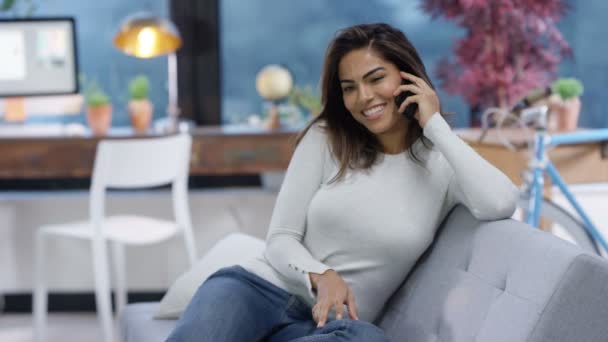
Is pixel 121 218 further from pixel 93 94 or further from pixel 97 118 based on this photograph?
pixel 93 94

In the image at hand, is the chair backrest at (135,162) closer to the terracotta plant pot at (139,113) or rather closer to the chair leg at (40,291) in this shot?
the chair leg at (40,291)

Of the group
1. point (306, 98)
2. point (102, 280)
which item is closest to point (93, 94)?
point (306, 98)

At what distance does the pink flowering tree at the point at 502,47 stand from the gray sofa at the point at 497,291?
198 cm

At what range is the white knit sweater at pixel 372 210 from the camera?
1915mm

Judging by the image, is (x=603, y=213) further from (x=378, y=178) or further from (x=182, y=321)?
(x=182, y=321)

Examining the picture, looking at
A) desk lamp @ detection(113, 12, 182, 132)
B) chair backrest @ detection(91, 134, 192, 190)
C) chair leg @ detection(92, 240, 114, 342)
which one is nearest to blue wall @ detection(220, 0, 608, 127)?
desk lamp @ detection(113, 12, 182, 132)


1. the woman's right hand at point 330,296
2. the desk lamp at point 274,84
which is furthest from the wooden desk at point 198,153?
the woman's right hand at point 330,296

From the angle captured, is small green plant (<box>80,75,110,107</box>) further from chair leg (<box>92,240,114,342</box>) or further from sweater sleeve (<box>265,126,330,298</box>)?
sweater sleeve (<box>265,126,330,298</box>)

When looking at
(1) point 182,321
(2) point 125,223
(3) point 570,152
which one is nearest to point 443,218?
(1) point 182,321

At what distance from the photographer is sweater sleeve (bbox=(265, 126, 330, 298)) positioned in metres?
2.00

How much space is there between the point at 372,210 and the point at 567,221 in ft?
4.47

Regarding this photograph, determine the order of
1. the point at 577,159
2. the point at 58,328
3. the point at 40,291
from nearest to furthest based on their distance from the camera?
the point at 577,159 < the point at 40,291 < the point at 58,328

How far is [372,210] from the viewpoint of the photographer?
6.44 ft

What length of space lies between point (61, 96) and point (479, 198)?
2.79 m
